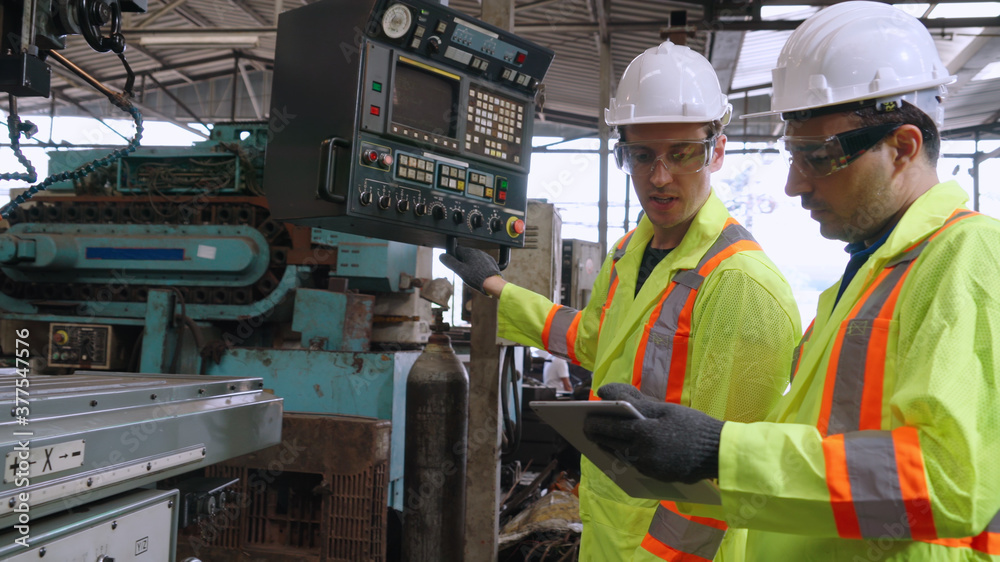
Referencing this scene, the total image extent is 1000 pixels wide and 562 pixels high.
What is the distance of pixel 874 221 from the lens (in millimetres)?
944

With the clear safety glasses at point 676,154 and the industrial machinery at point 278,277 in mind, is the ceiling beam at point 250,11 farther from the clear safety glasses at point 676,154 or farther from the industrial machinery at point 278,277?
the clear safety glasses at point 676,154

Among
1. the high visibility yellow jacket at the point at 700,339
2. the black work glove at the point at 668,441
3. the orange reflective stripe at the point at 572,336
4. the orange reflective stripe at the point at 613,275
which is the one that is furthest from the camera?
the orange reflective stripe at the point at 572,336

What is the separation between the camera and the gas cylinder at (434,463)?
→ 2.62 meters

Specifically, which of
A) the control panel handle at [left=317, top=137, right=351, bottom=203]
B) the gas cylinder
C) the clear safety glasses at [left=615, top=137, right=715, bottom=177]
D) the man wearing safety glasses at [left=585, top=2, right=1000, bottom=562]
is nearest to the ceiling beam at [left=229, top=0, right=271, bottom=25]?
the gas cylinder

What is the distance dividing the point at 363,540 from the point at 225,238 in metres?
1.43

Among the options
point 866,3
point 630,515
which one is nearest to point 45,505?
point 630,515

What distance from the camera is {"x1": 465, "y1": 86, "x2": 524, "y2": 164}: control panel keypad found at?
5.14 feet

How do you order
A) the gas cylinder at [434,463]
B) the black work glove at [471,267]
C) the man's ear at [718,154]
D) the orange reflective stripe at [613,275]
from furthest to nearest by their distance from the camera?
the gas cylinder at [434,463]
the black work glove at [471,267]
the orange reflective stripe at [613,275]
the man's ear at [718,154]

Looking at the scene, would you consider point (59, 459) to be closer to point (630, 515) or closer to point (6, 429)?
point (6, 429)

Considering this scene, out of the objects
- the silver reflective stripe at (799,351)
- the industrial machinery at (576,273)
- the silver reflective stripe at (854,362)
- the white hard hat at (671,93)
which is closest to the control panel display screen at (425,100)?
the white hard hat at (671,93)

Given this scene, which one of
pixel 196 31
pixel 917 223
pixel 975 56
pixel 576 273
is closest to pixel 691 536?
pixel 917 223

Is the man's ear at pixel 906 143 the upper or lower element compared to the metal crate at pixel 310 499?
upper

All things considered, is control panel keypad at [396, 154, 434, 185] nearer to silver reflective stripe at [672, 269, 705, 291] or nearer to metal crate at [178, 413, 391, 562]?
silver reflective stripe at [672, 269, 705, 291]

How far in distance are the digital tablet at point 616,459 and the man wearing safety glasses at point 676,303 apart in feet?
1.07
